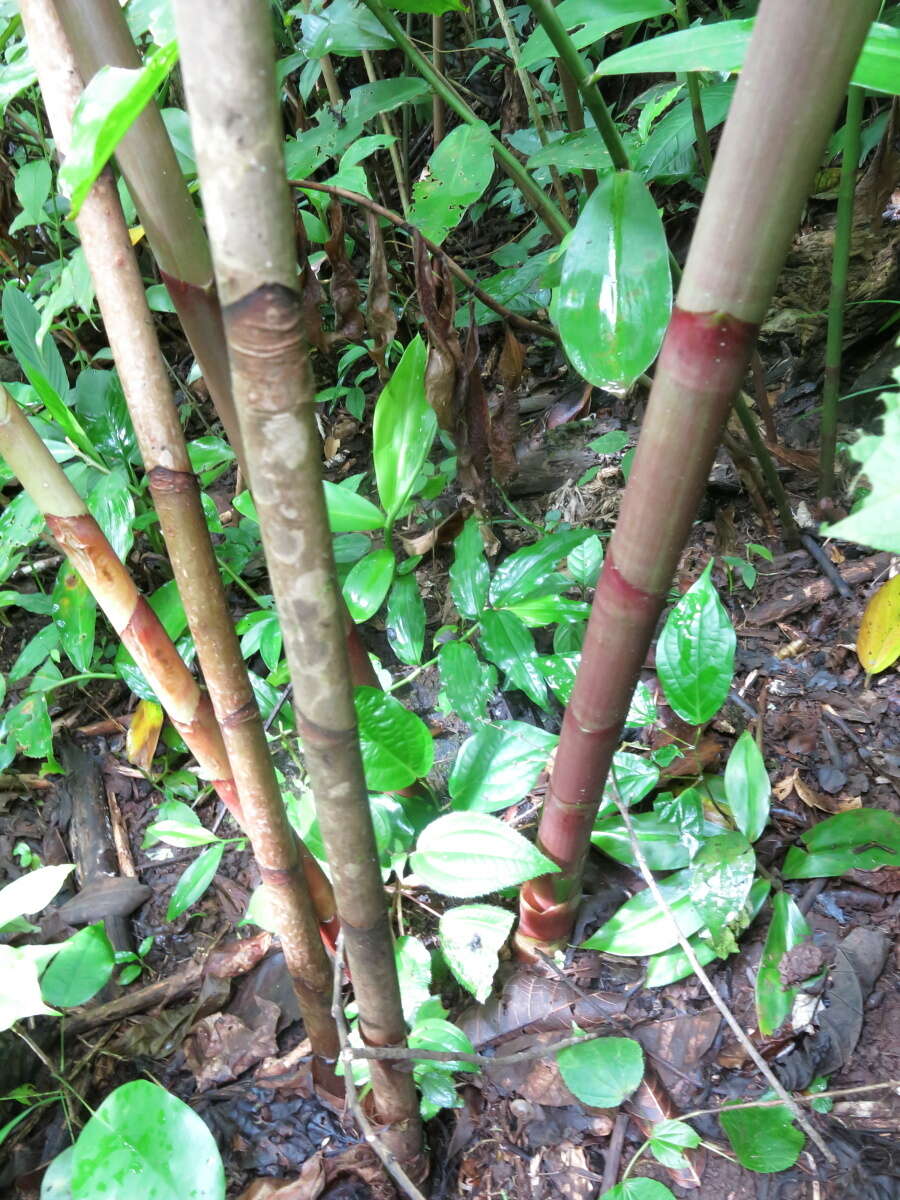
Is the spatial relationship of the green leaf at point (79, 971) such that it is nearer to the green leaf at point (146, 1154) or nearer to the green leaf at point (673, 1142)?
the green leaf at point (146, 1154)

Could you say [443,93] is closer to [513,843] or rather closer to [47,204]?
[513,843]

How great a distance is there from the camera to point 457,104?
934 millimetres

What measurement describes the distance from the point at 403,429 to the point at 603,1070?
708mm

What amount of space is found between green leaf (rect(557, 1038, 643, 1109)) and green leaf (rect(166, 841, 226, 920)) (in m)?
0.43

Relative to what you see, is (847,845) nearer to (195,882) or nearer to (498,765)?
(498,765)

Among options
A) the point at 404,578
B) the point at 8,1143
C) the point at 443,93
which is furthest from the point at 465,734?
the point at 443,93

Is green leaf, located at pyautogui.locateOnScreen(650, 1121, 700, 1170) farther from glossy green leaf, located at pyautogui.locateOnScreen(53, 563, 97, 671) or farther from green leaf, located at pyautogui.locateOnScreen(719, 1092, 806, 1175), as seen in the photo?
glossy green leaf, located at pyautogui.locateOnScreen(53, 563, 97, 671)

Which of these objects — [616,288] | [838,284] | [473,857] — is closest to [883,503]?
[616,288]

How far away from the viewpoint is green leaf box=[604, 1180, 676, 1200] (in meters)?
0.72

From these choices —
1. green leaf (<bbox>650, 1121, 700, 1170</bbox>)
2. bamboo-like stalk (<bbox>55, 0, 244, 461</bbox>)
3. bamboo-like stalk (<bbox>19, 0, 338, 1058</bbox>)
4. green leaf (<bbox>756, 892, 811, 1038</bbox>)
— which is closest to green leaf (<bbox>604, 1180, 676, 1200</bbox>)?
green leaf (<bbox>650, 1121, 700, 1170</bbox>)

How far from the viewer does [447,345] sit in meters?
0.85

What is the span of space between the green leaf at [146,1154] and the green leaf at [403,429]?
2.05 feet

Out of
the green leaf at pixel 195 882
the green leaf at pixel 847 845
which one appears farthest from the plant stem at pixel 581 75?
the green leaf at pixel 195 882

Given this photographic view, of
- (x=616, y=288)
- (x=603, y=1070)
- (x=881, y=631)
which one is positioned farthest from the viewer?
(x=881, y=631)
